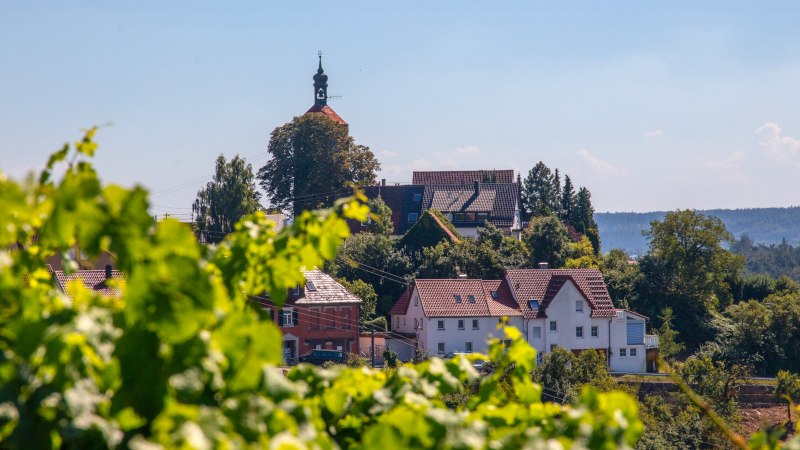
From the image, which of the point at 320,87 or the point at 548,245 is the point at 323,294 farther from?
the point at 320,87

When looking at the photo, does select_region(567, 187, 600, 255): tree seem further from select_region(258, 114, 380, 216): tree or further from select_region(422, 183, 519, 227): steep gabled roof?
select_region(258, 114, 380, 216): tree

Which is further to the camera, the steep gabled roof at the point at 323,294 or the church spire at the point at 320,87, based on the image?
the church spire at the point at 320,87

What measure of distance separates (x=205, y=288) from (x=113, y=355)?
31cm

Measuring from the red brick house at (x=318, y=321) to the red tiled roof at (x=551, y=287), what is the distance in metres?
8.01

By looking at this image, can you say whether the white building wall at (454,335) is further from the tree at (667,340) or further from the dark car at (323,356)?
the tree at (667,340)

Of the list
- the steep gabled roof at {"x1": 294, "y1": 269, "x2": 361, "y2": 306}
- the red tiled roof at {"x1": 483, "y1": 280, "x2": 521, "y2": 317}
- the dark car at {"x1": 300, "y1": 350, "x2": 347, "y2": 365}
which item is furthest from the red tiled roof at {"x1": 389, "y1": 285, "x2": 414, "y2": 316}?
the dark car at {"x1": 300, "y1": 350, "x2": 347, "y2": 365}

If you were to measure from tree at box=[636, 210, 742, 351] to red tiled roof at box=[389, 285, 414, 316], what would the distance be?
13.1 metres

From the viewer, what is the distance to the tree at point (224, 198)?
58094 millimetres

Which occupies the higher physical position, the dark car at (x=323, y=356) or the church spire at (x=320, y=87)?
the church spire at (x=320, y=87)

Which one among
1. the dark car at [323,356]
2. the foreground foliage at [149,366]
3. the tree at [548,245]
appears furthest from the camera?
the tree at [548,245]

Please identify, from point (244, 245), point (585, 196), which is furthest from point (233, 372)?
point (585, 196)

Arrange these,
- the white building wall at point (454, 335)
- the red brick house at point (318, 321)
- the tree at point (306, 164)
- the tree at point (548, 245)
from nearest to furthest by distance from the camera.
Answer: the red brick house at point (318, 321) < the white building wall at point (454, 335) < the tree at point (548, 245) < the tree at point (306, 164)

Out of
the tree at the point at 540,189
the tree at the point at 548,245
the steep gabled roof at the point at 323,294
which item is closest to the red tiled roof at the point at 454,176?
the tree at the point at 540,189

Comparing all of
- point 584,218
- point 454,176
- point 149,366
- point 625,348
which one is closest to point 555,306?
point 625,348
